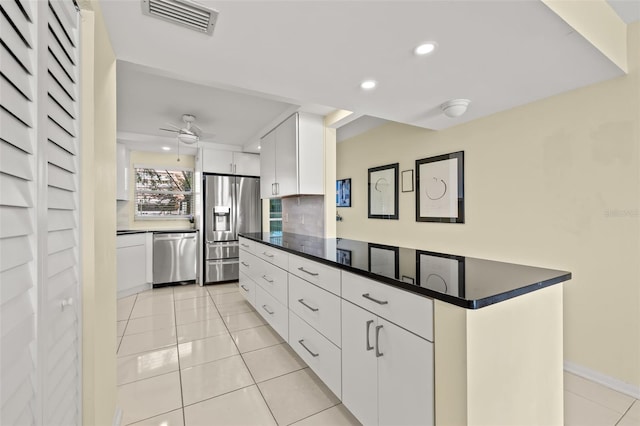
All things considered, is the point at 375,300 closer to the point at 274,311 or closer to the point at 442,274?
the point at 442,274

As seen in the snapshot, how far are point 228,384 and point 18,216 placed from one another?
1.78m

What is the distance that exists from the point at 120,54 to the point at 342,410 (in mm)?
2497

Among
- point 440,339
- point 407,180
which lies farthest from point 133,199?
point 440,339

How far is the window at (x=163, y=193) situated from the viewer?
4.92 meters

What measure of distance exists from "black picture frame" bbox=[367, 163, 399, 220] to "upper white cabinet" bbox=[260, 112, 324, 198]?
3.63 ft

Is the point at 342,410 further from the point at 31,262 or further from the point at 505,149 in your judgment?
the point at 505,149

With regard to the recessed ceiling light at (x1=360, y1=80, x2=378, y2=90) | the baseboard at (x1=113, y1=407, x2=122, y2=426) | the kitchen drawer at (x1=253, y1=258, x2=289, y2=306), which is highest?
the recessed ceiling light at (x1=360, y1=80, x2=378, y2=90)

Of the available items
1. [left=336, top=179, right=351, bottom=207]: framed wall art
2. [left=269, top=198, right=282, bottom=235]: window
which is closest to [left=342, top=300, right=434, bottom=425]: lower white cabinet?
[left=336, top=179, right=351, bottom=207]: framed wall art

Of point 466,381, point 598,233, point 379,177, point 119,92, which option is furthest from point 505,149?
point 119,92

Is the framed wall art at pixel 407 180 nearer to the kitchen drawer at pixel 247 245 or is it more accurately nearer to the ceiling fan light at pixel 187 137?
the kitchen drawer at pixel 247 245

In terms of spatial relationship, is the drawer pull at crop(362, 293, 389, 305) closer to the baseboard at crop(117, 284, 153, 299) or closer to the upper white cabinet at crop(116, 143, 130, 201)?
the baseboard at crop(117, 284, 153, 299)

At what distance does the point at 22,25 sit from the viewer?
589 millimetres

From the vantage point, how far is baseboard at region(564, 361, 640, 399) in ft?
5.96

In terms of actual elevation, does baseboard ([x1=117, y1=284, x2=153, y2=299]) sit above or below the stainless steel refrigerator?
below
